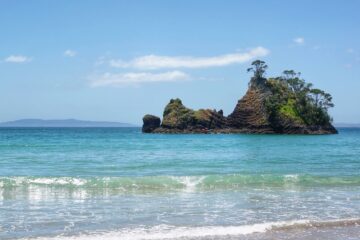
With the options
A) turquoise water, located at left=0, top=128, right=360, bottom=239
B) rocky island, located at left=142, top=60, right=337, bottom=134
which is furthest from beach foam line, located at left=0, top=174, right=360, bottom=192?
rocky island, located at left=142, top=60, right=337, bottom=134

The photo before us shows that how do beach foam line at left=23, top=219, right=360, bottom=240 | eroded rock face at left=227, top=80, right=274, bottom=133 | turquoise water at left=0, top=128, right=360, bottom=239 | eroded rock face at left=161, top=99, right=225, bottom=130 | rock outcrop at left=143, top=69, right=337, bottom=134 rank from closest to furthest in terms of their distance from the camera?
beach foam line at left=23, top=219, right=360, bottom=240 < turquoise water at left=0, top=128, right=360, bottom=239 < rock outcrop at left=143, top=69, right=337, bottom=134 < eroded rock face at left=227, top=80, right=274, bottom=133 < eroded rock face at left=161, top=99, right=225, bottom=130

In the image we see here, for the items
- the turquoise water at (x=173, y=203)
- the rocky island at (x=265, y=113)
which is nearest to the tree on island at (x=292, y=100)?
the rocky island at (x=265, y=113)

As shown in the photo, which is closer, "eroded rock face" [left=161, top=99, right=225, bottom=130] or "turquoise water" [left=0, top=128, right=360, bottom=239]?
"turquoise water" [left=0, top=128, right=360, bottom=239]

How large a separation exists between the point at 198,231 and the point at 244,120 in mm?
109022

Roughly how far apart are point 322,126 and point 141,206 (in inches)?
4262

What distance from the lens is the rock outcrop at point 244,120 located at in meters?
115

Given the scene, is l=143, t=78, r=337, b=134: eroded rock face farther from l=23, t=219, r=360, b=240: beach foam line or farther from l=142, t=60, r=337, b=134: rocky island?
l=23, t=219, r=360, b=240: beach foam line

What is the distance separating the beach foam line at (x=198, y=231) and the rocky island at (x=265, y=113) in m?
102

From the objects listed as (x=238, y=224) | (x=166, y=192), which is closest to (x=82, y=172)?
(x=166, y=192)

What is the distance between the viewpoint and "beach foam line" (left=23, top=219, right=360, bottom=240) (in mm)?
11805

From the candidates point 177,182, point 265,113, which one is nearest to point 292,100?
point 265,113

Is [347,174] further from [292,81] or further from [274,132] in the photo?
[292,81]

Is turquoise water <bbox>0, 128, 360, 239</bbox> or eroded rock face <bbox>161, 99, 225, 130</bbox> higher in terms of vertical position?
eroded rock face <bbox>161, 99, 225, 130</bbox>

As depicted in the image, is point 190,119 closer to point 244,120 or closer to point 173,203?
point 244,120
